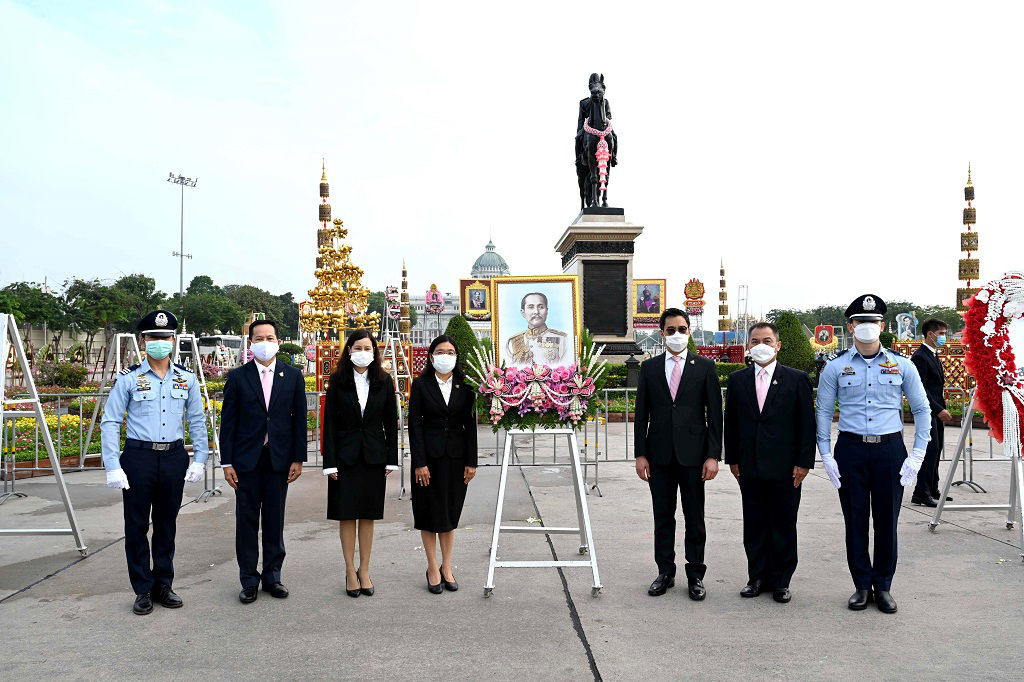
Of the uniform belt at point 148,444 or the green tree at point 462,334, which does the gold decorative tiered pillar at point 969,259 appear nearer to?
the green tree at point 462,334

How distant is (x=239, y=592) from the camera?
17.0 ft

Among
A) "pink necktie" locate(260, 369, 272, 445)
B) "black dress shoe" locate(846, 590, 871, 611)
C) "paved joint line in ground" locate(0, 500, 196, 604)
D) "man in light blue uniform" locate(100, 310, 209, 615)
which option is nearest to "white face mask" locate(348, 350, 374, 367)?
"pink necktie" locate(260, 369, 272, 445)

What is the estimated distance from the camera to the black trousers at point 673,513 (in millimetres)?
5051

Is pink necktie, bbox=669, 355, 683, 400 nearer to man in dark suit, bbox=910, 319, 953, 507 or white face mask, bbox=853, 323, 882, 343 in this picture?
white face mask, bbox=853, 323, 882, 343

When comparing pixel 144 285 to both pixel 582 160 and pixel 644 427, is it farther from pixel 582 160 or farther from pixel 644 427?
pixel 644 427

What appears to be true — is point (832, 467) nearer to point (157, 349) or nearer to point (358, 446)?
point (358, 446)

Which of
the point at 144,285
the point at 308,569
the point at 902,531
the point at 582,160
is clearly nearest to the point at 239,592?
the point at 308,569

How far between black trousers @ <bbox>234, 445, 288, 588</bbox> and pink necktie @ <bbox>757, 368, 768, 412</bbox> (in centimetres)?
341

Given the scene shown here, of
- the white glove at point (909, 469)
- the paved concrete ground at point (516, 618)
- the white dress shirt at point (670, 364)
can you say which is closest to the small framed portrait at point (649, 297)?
the paved concrete ground at point (516, 618)

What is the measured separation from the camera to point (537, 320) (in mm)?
6707

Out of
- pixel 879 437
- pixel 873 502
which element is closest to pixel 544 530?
pixel 873 502

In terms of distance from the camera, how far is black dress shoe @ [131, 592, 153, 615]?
472cm

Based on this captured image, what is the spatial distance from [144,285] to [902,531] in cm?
7561

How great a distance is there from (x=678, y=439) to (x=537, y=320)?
2.12 m
